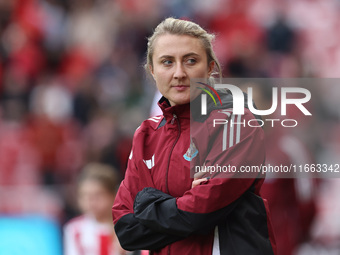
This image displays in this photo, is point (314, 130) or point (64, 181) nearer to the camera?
point (314, 130)

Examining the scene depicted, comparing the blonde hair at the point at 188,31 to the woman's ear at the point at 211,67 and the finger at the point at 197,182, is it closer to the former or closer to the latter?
the woman's ear at the point at 211,67

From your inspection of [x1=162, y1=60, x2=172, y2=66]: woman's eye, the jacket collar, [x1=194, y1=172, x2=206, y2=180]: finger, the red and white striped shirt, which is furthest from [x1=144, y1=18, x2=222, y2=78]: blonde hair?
the red and white striped shirt

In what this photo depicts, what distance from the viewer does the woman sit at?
2447 millimetres

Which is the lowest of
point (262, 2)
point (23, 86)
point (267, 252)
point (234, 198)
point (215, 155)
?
point (267, 252)

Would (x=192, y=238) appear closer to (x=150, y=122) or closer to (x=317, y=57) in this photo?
(x=150, y=122)

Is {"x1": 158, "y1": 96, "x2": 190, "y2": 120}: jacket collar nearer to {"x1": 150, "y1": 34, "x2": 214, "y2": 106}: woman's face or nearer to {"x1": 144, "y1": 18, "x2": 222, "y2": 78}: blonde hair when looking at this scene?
{"x1": 150, "y1": 34, "x2": 214, "y2": 106}: woman's face

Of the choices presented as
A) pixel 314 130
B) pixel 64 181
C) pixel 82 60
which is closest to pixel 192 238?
pixel 314 130

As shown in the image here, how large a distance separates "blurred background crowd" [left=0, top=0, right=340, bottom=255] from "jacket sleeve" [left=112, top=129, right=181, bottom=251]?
Result: 3582 mm

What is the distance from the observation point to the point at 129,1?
10.0 metres

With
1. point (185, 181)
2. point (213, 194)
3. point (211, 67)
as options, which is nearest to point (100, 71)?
point (211, 67)

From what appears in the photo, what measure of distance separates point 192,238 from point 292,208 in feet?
7.00

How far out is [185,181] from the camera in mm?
2543

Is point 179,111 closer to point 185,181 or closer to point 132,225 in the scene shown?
point 185,181

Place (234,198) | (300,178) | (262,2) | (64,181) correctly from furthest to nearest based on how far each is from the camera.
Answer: (262,2)
(64,181)
(300,178)
(234,198)
